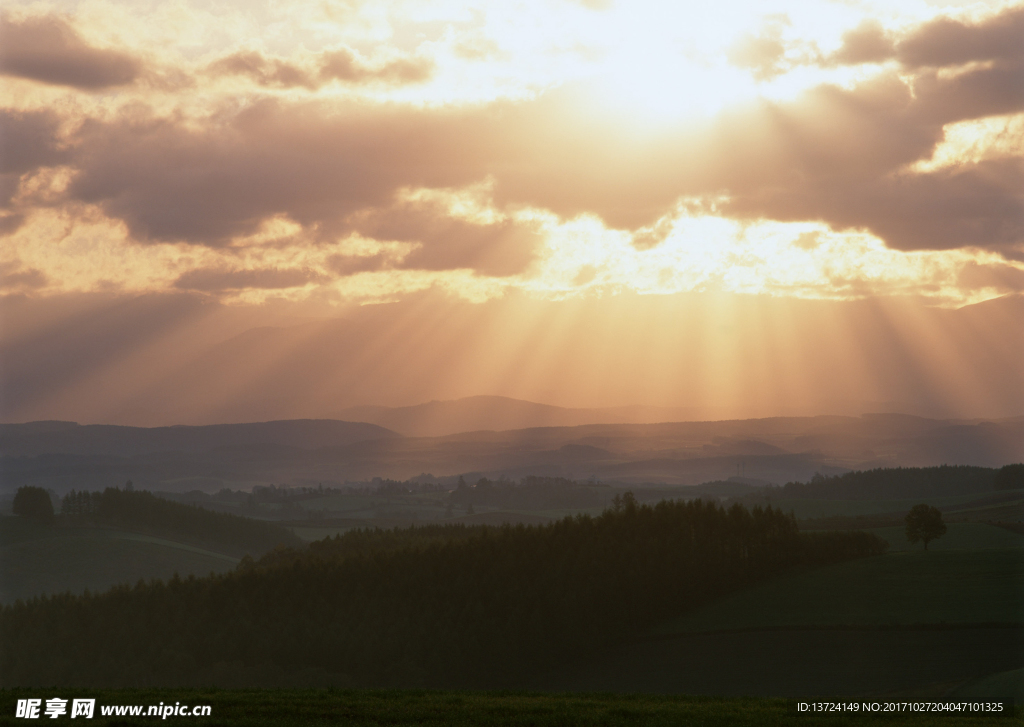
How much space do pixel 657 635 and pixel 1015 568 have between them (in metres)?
46.0

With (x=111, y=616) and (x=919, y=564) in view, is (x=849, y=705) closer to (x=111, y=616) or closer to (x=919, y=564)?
(x=919, y=564)

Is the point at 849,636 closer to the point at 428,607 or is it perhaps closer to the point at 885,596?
the point at 885,596

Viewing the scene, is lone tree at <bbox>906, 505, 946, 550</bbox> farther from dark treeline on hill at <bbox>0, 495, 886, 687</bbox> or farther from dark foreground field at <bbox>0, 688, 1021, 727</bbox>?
dark foreground field at <bbox>0, 688, 1021, 727</bbox>

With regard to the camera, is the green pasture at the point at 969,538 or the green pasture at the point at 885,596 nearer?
the green pasture at the point at 885,596

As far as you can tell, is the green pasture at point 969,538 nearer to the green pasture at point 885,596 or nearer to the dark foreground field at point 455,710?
the green pasture at point 885,596

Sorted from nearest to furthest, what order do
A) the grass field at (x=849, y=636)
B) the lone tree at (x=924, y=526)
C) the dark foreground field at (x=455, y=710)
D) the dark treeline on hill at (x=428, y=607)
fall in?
the dark foreground field at (x=455, y=710) → the grass field at (x=849, y=636) → the dark treeline on hill at (x=428, y=607) → the lone tree at (x=924, y=526)

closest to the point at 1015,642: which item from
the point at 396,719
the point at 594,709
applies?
the point at 594,709

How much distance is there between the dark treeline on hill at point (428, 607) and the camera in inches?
4840

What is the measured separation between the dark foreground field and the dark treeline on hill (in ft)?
267

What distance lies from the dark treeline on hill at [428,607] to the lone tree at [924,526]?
6651 millimetres

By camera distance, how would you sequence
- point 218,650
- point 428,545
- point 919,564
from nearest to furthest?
point 919,564 < point 218,650 < point 428,545

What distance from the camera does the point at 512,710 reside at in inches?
1345

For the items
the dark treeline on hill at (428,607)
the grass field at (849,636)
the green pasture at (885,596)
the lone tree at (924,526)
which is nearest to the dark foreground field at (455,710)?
the grass field at (849,636)

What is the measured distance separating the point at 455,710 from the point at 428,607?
10383 cm
